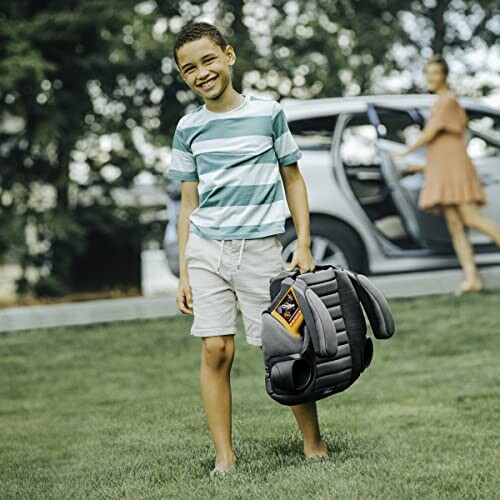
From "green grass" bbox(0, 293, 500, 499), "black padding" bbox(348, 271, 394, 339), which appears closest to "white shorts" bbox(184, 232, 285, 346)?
"black padding" bbox(348, 271, 394, 339)

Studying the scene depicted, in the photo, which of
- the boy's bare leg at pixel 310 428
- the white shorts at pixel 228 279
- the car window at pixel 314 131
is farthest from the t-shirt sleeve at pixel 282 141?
the car window at pixel 314 131

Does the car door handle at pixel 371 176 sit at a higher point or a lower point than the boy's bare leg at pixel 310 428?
higher

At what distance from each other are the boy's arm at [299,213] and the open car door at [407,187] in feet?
17.3

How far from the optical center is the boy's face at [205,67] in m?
3.77

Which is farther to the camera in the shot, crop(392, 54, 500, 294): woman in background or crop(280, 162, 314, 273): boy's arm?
crop(392, 54, 500, 294): woman in background

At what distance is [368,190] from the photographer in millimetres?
9086

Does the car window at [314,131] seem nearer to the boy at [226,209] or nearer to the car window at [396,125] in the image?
the car window at [396,125]

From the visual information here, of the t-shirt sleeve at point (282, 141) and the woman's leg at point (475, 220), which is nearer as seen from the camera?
the t-shirt sleeve at point (282, 141)

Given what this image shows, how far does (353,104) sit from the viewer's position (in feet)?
30.2

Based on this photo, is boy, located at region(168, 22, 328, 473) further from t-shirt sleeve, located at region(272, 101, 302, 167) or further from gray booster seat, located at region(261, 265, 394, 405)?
gray booster seat, located at region(261, 265, 394, 405)

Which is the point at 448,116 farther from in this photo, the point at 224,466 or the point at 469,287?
the point at 224,466

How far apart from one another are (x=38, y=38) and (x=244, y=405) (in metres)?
7.45

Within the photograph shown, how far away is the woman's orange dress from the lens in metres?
8.84

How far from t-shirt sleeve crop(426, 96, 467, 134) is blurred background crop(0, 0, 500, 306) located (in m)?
4.05
